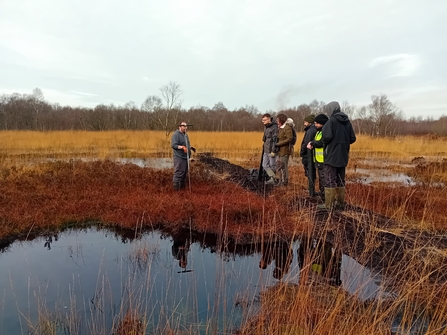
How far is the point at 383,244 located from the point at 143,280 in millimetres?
3382

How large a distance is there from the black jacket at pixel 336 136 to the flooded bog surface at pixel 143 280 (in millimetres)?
1745

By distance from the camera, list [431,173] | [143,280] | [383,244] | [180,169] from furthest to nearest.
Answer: [431,173] → [180,169] → [383,244] → [143,280]

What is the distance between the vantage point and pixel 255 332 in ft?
8.24

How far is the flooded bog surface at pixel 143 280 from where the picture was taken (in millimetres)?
2842

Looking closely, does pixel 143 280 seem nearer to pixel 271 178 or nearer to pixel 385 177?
pixel 271 178

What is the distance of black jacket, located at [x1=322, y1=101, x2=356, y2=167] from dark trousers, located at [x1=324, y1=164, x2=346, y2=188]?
0.15 meters

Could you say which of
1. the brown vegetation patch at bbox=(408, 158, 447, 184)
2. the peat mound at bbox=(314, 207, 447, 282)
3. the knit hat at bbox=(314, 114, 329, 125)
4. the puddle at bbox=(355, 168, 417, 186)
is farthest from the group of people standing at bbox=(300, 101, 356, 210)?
the brown vegetation patch at bbox=(408, 158, 447, 184)

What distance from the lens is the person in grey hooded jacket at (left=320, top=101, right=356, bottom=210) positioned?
534 centimetres

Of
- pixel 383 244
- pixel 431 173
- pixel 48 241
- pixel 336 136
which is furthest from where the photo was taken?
pixel 431 173

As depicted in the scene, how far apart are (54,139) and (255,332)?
19.4 meters

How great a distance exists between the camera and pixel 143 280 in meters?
3.65

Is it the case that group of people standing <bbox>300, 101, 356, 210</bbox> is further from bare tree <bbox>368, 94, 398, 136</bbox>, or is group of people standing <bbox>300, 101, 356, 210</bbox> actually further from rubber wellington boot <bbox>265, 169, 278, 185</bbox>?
bare tree <bbox>368, 94, 398, 136</bbox>

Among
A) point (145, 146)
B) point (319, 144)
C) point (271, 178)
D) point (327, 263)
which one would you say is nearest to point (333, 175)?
point (319, 144)

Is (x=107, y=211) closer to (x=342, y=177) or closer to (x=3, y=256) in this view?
(x=3, y=256)
